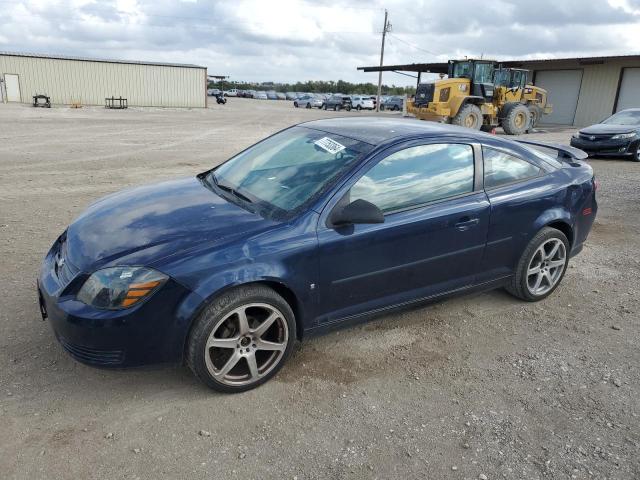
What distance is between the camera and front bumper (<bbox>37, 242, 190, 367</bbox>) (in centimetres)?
269

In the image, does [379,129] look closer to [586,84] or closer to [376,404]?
[376,404]

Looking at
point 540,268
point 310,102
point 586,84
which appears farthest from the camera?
point 310,102

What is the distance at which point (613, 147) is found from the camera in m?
13.3

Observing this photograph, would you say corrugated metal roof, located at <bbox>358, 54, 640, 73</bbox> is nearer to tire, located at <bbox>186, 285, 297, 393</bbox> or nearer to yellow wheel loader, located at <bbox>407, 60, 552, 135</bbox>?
yellow wheel loader, located at <bbox>407, 60, 552, 135</bbox>

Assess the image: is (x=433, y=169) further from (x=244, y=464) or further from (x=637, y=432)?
(x=244, y=464)

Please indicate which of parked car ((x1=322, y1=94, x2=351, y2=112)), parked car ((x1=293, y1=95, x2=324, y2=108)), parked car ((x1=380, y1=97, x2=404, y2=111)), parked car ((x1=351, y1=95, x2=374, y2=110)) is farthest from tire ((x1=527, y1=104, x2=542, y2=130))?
parked car ((x1=293, y1=95, x2=324, y2=108))

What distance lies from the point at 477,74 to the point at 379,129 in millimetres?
18259

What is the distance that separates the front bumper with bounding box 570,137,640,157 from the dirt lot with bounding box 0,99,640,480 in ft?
33.8

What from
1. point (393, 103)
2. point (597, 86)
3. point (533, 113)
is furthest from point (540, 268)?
point (393, 103)

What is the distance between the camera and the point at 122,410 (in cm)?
287

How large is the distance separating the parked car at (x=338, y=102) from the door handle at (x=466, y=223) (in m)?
44.8

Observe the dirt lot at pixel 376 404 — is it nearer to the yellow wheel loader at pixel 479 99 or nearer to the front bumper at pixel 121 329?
the front bumper at pixel 121 329

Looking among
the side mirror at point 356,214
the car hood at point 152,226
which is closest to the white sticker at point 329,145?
the side mirror at point 356,214

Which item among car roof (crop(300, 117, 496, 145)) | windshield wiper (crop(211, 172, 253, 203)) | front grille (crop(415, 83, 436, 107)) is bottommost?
windshield wiper (crop(211, 172, 253, 203))
